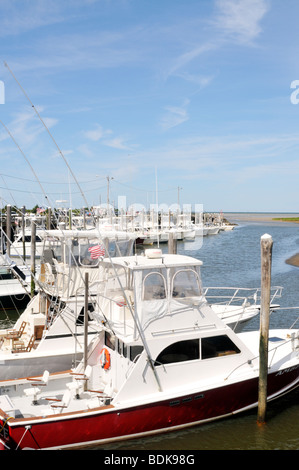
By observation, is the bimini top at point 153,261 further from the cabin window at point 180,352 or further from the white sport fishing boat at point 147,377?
the cabin window at point 180,352

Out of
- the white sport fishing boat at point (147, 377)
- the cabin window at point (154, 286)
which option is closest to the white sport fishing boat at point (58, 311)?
the white sport fishing boat at point (147, 377)

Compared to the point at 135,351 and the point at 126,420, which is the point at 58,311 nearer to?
the point at 135,351

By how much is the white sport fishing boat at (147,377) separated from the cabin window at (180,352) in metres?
0.02

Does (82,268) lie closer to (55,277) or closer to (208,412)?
(55,277)

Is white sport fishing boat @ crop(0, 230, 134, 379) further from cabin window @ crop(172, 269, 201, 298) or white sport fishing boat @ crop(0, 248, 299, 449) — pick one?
cabin window @ crop(172, 269, 201, 298)

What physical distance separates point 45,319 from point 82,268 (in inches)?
83.7

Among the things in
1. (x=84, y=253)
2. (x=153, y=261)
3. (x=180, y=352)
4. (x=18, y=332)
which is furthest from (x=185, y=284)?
(x=18, y=332)

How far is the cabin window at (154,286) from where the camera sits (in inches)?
432

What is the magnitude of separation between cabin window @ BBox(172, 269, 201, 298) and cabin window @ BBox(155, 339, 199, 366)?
3.82 feet

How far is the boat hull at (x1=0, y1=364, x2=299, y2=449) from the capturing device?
9.63 m

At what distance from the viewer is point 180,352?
1103 cm

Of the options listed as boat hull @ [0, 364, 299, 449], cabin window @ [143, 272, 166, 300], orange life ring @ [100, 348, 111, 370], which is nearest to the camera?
boat hull @ [0, 364, 299, 449]

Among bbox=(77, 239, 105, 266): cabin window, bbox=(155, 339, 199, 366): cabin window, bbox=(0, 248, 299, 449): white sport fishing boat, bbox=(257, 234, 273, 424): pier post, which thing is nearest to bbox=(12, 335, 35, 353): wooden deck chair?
bbox=(0, 248, 299, 449): white sport fishing boat

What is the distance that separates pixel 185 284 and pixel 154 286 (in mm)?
849
